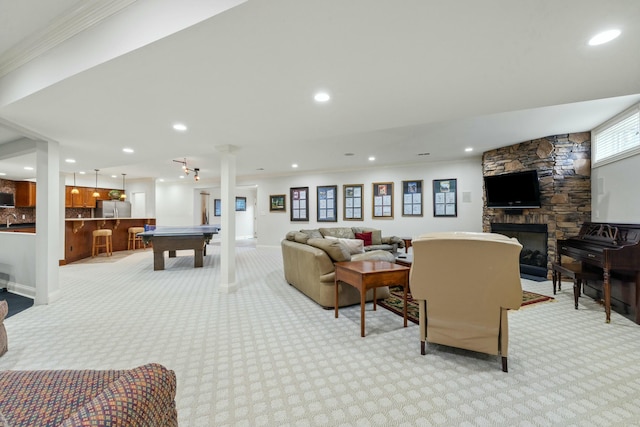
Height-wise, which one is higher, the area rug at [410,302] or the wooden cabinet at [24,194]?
the wooden cabinet at [24,194]

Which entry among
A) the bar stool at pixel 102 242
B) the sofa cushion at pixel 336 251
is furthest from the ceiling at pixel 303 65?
the bar stool at pixel 102 242

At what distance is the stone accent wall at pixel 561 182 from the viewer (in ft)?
14.5

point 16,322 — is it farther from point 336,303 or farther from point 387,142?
point 387,142

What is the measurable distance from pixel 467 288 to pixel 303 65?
200 cm

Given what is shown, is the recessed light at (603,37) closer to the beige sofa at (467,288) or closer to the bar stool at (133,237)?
the beige sofa at (467,288)

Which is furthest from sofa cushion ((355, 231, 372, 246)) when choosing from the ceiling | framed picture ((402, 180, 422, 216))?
the ceiling

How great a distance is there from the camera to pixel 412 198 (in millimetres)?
7105

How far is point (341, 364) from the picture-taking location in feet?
6.84

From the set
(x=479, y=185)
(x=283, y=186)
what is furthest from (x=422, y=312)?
(x=283, y=186)

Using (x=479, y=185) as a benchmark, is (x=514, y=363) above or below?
below

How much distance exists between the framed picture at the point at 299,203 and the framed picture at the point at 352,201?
120 centimetres

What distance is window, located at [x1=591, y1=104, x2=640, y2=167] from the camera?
11.0ft

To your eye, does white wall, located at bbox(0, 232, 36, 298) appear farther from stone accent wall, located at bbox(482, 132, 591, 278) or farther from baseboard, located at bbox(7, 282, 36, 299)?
stone accent wall, located at bbox(482, 132, 591, 278)

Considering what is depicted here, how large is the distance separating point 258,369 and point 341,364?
64 centimetres
